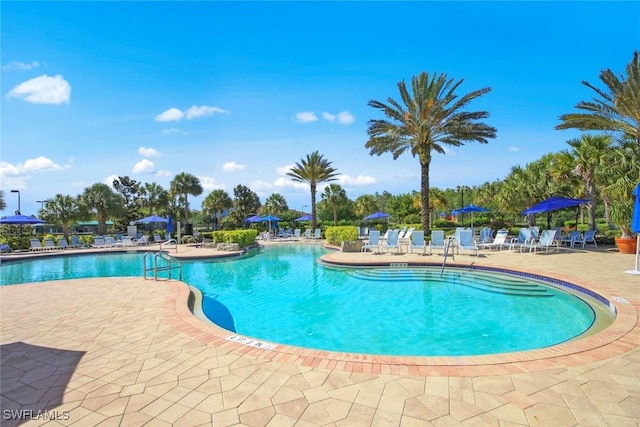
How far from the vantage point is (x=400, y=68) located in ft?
58.1

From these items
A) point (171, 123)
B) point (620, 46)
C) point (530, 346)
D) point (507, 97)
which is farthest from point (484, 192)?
point (530, 346)

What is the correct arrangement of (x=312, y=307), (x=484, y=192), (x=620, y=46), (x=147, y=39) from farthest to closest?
1. (x=484, y=192)
2. (x=620, y=46)
3. (x=147, y=39)
4. (x=312, y=307)

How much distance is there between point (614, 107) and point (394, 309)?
13914mm

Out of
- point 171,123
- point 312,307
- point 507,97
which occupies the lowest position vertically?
point 312,307

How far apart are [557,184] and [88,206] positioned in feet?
118

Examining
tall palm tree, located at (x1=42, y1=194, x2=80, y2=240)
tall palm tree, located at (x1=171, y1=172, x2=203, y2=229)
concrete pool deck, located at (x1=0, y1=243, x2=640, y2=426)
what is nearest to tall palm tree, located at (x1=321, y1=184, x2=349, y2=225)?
tall palm tree, located at (x1=171, y1=172, x2=203, y2=229)

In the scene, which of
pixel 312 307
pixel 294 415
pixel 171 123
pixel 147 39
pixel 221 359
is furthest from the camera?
pixel 171 123

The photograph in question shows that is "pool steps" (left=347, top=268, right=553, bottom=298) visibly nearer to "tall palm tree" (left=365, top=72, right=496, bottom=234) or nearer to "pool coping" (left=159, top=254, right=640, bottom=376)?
"pool coping" (left=159, top=254, right=640, bottom=376)

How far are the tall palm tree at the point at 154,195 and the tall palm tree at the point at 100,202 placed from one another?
740cm

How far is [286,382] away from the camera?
129 inches

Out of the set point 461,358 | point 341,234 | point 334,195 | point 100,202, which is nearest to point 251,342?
point 461,358

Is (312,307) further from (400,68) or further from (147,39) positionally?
(400,68)

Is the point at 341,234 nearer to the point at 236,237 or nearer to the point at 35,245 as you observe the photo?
the point at 236,237

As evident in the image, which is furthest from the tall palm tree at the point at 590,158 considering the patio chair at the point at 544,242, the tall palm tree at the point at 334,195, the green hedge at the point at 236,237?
the tall palm tree at the point at 334,195
